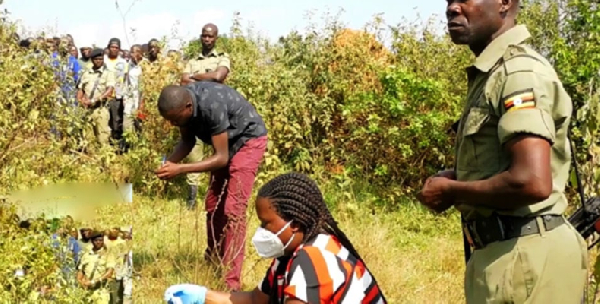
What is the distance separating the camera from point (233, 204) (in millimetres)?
4789

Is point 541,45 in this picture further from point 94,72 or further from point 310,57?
point 94,72

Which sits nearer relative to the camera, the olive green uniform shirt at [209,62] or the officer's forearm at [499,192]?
the officer's forearm at [499,192]

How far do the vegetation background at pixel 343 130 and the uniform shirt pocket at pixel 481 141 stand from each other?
287 cm

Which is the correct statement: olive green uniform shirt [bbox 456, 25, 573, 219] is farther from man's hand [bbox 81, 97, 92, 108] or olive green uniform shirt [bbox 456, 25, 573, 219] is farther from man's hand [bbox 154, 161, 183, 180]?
man's hand [bbox 81, 97, 92, 108]

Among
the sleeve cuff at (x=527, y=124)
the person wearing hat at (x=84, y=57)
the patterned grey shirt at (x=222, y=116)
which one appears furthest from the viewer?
the person wearing hat at (x=84, y=57)

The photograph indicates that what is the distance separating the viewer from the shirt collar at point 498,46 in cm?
217

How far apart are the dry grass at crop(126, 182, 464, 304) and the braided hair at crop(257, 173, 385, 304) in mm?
1798

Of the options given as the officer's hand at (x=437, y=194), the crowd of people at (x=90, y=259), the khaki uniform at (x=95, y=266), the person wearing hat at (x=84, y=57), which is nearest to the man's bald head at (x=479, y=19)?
the officer's hand at (x=437, y=194)

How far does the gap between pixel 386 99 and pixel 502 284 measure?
210 inches

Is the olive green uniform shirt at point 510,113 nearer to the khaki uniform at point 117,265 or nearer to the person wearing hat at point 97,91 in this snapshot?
the khaki uniform at point 117,265

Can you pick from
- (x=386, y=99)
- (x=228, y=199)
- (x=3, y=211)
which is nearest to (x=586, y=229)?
(x=228, y=199)

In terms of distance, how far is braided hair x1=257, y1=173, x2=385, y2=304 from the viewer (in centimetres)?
264

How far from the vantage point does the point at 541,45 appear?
8.04 m

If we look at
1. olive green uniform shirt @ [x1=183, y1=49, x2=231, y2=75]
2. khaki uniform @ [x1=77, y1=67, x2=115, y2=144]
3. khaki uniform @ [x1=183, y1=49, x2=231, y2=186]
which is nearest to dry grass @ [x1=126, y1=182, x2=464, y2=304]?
khaki uniform @ [x1=183, y1=49, x2=231, y2=186]
